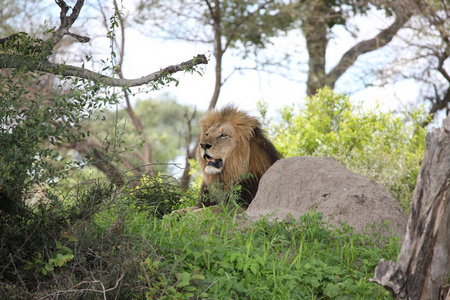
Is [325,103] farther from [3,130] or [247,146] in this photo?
[3,130]

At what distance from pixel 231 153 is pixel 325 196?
121 cm

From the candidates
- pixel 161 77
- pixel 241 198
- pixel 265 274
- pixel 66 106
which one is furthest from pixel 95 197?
pixel 241 198

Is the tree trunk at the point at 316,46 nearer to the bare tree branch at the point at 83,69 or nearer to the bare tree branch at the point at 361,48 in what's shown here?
the bare tree branch at the point at 361,48

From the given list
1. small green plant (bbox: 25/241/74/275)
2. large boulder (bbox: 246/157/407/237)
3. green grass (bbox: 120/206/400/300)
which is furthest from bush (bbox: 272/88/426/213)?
small green plant (bbox: 25/241/74/275)

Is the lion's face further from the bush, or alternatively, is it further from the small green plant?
the bush

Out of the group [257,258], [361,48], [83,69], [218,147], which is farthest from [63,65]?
[361,48]

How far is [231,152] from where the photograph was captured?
6398 mm

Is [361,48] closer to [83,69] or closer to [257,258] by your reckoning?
[83,69]

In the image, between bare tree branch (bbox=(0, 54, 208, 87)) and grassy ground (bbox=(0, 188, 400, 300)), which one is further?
bare tree branch (bbox=(0, 54, 208, 87))

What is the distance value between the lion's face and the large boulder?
1.71ft

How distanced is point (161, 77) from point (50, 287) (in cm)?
194

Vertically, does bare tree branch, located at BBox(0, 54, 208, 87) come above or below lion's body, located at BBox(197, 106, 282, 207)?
above

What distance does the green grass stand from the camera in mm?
3893

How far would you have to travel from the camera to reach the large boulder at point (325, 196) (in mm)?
5504
